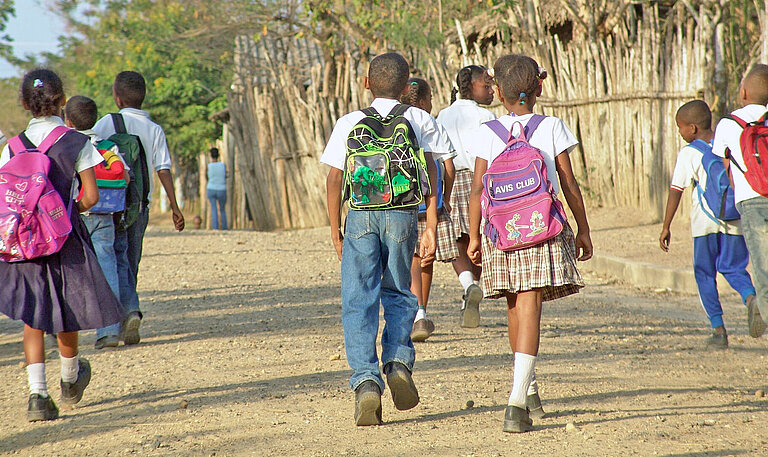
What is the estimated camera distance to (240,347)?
19.2 ft

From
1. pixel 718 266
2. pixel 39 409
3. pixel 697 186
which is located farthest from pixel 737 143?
pixel 39 409

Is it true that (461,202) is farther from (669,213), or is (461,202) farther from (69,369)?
(69,369)

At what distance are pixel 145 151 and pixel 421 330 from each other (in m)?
2.26

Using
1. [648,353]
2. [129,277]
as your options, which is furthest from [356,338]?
→ [129,277]

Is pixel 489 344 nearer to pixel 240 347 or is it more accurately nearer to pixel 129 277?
pixel 240 347

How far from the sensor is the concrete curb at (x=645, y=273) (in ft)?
26.1

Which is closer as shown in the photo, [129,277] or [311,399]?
[311,399]

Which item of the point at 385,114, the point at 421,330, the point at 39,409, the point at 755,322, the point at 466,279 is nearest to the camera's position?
the point at 385,114

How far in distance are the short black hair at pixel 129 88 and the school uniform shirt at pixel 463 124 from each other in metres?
2.07

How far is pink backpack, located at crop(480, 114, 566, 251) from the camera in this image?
3699 millimetres

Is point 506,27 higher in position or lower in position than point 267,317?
higher

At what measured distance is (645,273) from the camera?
843 cm

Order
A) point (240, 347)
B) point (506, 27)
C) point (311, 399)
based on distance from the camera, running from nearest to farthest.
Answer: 1. point (311, 399)
2. point (240, 347)
3. point (506, 27)

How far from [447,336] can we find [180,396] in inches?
79.0
